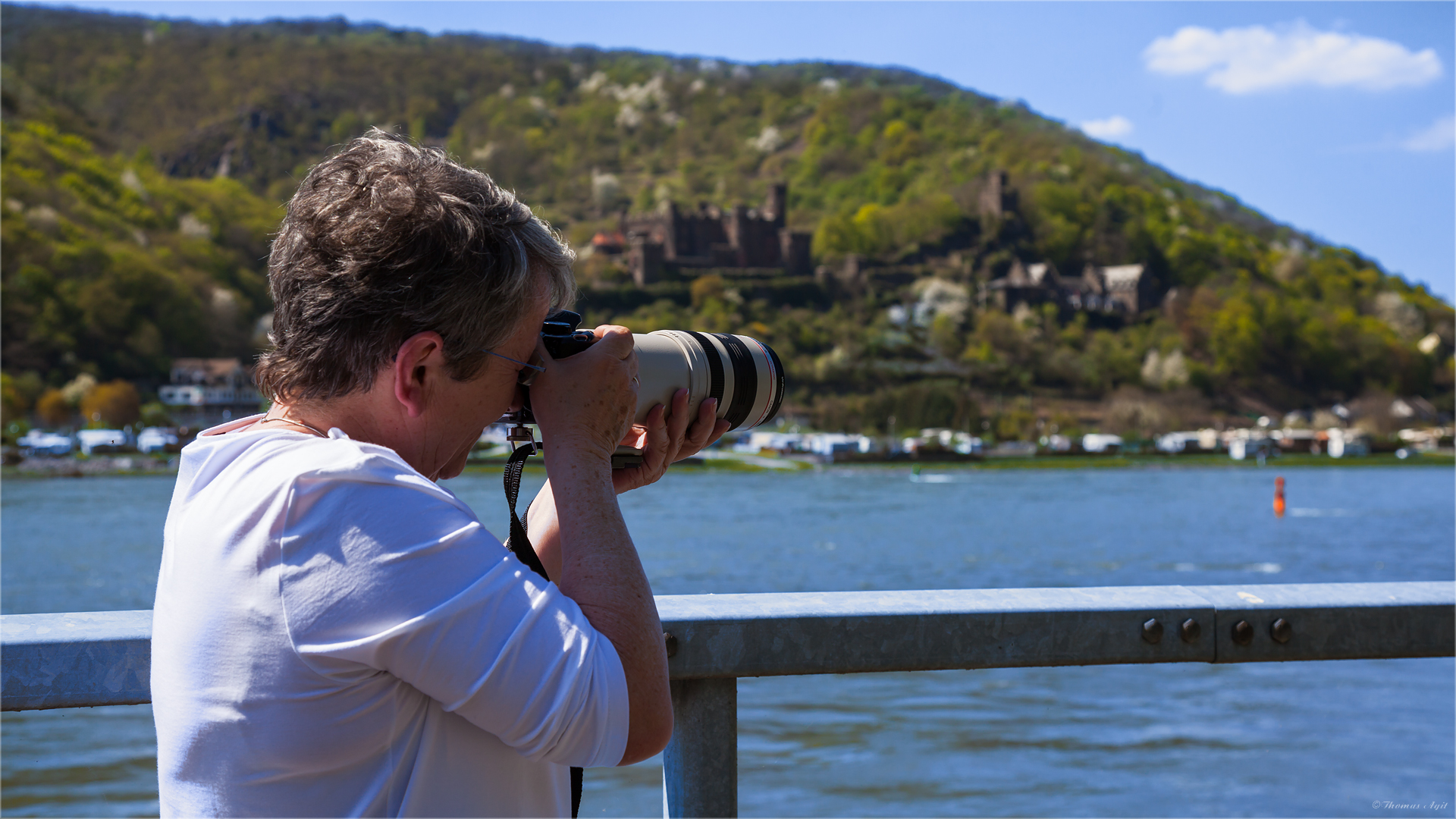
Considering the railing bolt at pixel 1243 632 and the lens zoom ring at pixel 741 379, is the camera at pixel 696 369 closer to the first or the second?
the lens zoom ring at pixel 741 379

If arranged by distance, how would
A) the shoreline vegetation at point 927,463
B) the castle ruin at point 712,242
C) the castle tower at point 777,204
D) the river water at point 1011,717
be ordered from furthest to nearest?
the castle tower at point 777,204 < the castle ruin at point 712,242 < the shoreline vegetation at point 927,463 < the river water at point 1011,717

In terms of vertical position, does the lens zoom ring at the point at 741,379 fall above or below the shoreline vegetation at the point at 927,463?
above

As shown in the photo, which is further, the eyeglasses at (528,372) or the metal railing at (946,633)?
the metal railing at (946,633)

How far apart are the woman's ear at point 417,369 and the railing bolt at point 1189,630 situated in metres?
0.77

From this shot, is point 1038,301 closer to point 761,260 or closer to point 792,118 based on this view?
point 761,260

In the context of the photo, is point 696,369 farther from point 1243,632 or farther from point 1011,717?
point 1011,717

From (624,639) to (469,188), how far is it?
320 mm

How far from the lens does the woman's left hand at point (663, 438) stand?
40.0 inches

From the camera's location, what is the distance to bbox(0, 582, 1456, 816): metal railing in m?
1.06

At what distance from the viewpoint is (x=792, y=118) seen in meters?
116

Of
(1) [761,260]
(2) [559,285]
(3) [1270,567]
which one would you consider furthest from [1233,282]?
(2) [559,285]

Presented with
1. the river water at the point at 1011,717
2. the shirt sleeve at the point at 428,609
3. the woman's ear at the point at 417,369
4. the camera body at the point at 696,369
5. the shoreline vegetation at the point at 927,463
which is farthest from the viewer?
the shoreline vegetation at the point at 927,463

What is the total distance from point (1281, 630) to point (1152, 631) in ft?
0.48

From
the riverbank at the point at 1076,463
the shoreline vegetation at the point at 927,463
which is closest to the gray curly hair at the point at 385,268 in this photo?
the shoreline vegetation at the point at 927,463
